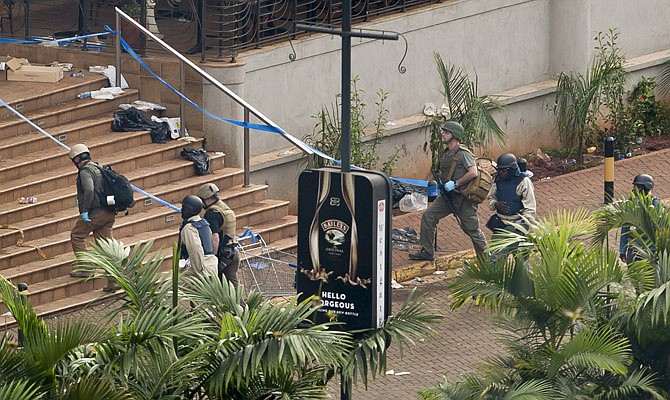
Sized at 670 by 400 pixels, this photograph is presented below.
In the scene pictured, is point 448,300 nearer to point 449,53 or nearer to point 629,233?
point 629,233

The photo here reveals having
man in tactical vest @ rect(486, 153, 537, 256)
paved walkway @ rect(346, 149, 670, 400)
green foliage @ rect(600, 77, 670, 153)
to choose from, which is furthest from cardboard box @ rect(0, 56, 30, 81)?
green foliage @ rect(600, 77, 670, 153)

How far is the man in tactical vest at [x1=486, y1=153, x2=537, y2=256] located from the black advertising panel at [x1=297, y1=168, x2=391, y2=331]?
459 centimetres

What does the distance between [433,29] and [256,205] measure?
3.92 m

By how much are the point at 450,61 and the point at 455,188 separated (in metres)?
4.54

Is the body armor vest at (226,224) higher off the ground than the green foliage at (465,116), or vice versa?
the green foliage at (465,116)

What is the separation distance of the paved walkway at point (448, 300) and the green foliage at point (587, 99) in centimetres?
58

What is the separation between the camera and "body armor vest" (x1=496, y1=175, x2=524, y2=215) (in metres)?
15.2

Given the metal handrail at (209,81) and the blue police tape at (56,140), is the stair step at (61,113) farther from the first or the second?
the metal handrail at (209,81)

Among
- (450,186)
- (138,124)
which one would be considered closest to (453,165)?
(450,186)

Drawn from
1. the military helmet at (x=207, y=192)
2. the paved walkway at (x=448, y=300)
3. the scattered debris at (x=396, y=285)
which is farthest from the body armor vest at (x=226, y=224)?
the scattered debris at (x=396, y=285)

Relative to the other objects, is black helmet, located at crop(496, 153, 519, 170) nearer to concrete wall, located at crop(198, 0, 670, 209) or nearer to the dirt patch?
concrete wall, located at crop(198, 0, 670, 209)

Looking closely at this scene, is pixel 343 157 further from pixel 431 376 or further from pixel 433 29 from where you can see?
pixel 433 29

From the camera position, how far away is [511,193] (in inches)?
600

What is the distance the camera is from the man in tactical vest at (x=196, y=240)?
13.4 metres
